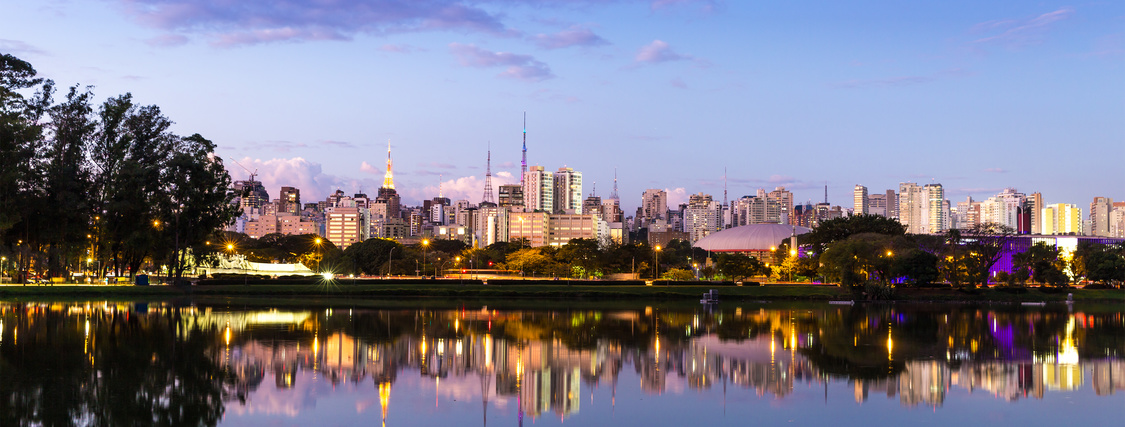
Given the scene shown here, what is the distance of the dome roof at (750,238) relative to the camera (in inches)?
7082

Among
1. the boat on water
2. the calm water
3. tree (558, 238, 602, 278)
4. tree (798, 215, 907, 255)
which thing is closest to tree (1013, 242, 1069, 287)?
tree (798, 215, 907, 255)

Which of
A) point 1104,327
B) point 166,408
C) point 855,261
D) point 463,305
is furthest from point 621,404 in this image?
point 855,261

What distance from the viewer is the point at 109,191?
212ft

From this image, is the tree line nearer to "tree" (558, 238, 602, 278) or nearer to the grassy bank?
the grassy bank

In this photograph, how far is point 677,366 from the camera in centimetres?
2305

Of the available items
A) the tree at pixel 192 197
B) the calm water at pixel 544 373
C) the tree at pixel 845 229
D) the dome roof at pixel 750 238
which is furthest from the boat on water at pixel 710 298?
the dome roof at pixel 750 238

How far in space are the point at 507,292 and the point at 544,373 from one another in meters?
42.7

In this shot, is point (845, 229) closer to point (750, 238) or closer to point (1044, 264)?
point (1044, 264)

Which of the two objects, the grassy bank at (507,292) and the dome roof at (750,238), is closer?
the grassy bank at (507,292)

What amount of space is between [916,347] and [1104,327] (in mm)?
16754

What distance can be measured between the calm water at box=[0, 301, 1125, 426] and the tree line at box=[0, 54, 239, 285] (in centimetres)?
2792

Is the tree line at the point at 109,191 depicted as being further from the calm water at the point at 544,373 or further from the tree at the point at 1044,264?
the tree at the point at 1044,264

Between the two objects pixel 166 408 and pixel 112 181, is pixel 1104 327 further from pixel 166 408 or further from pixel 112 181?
pixel 112 181

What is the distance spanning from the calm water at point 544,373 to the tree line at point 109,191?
1099 inches
